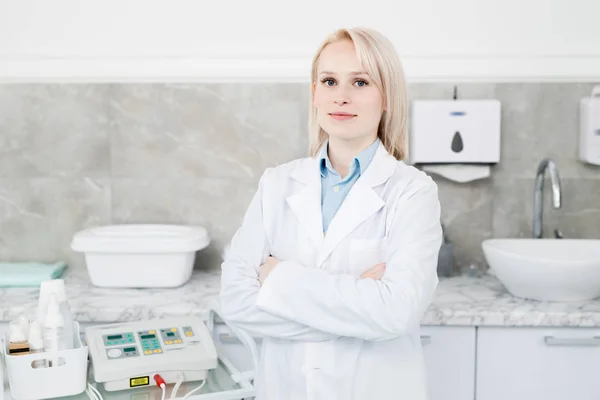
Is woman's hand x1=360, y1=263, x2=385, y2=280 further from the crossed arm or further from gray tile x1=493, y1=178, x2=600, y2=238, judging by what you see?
gray tile x1=493, y1=178, x2=600, y2=238

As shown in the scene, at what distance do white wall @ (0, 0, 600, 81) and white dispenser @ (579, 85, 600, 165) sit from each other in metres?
0.09

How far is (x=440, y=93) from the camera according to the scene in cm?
247

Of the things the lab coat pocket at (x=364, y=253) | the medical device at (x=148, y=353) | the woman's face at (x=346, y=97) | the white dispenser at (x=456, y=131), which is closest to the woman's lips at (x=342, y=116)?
the woman's face at (x=346, y=97)

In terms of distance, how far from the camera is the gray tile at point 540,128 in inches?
97.4

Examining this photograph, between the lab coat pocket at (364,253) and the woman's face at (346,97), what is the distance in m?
0.21

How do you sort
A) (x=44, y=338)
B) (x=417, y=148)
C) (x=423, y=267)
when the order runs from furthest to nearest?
(x=417, y=148)
(x=44, y=338)
(x=423, y=267)

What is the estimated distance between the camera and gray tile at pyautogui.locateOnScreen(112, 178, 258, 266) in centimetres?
254

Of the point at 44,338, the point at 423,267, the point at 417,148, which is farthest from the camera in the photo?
the point at 417,148

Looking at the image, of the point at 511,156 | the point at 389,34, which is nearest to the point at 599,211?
the point at 511,156

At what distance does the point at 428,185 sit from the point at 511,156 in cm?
103

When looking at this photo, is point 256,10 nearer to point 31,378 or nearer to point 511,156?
point 511,156

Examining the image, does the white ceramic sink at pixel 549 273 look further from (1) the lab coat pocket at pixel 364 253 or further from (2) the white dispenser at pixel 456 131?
(1) the lab coat pocket at pixel 364 253

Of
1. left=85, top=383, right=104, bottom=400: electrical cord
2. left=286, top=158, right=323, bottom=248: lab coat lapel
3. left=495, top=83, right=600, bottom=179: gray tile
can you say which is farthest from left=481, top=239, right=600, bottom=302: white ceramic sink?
left=85, top=383, right=104, bottom=400: electrical cord

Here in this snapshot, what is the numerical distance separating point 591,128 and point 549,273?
603 millimetres
